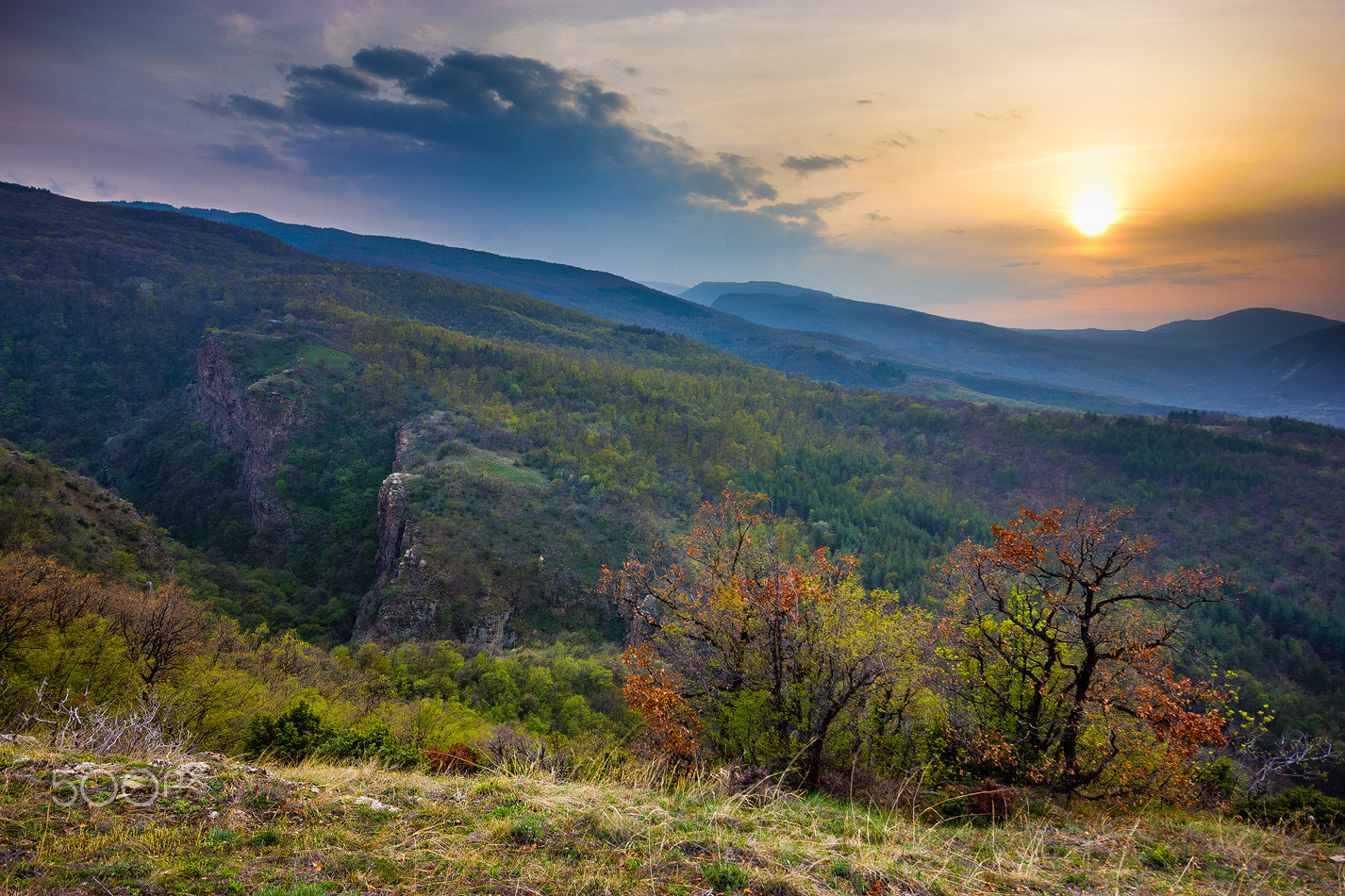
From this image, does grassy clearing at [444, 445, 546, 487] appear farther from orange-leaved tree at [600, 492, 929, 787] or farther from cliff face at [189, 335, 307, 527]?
orange-leaved tree at [600, 492, 929, 787]

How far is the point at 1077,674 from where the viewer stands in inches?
521

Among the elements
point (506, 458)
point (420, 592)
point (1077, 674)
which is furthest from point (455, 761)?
point (506, 458)

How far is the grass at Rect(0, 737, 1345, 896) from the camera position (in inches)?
217

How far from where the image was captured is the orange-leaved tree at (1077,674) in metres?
12.1

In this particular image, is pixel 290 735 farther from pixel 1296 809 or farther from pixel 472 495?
pixel 472 495

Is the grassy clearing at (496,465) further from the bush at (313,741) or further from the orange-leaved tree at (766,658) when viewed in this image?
the orange-leaved tree at (766,658)

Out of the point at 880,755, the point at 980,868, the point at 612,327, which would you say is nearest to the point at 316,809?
the point at 980,868

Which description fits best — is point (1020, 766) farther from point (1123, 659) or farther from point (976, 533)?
point (976, 533)

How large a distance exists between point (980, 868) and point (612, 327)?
17347 cm

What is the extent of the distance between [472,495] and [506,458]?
13.2 meters

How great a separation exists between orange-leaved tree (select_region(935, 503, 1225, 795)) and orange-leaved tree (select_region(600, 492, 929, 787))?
Answer: 1956 mm

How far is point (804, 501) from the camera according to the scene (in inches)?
3440

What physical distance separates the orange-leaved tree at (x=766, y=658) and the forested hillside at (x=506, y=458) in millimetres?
31575

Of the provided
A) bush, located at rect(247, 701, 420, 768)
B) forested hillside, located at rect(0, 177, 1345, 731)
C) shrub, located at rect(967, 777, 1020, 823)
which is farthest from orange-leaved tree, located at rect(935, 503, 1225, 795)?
forested hillside, located at rect(0, 177, 1345, 731)
